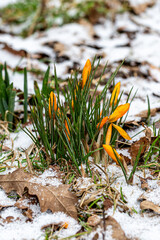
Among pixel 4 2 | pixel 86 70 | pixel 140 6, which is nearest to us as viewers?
pixel 86 70

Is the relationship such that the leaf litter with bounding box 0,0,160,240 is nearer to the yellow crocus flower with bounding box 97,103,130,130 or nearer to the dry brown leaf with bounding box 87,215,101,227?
the dry brown leaf with bounding box 87,215,101,227

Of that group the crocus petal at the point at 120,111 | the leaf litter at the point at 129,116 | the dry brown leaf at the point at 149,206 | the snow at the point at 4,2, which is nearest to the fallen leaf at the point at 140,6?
the leaf litter at the point at 129,116

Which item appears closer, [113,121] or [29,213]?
[29,213]

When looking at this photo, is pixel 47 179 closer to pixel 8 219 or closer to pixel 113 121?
pixel 8 219

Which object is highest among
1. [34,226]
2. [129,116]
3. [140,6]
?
[140,6]

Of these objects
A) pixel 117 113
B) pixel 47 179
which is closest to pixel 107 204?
pixel 47 179
